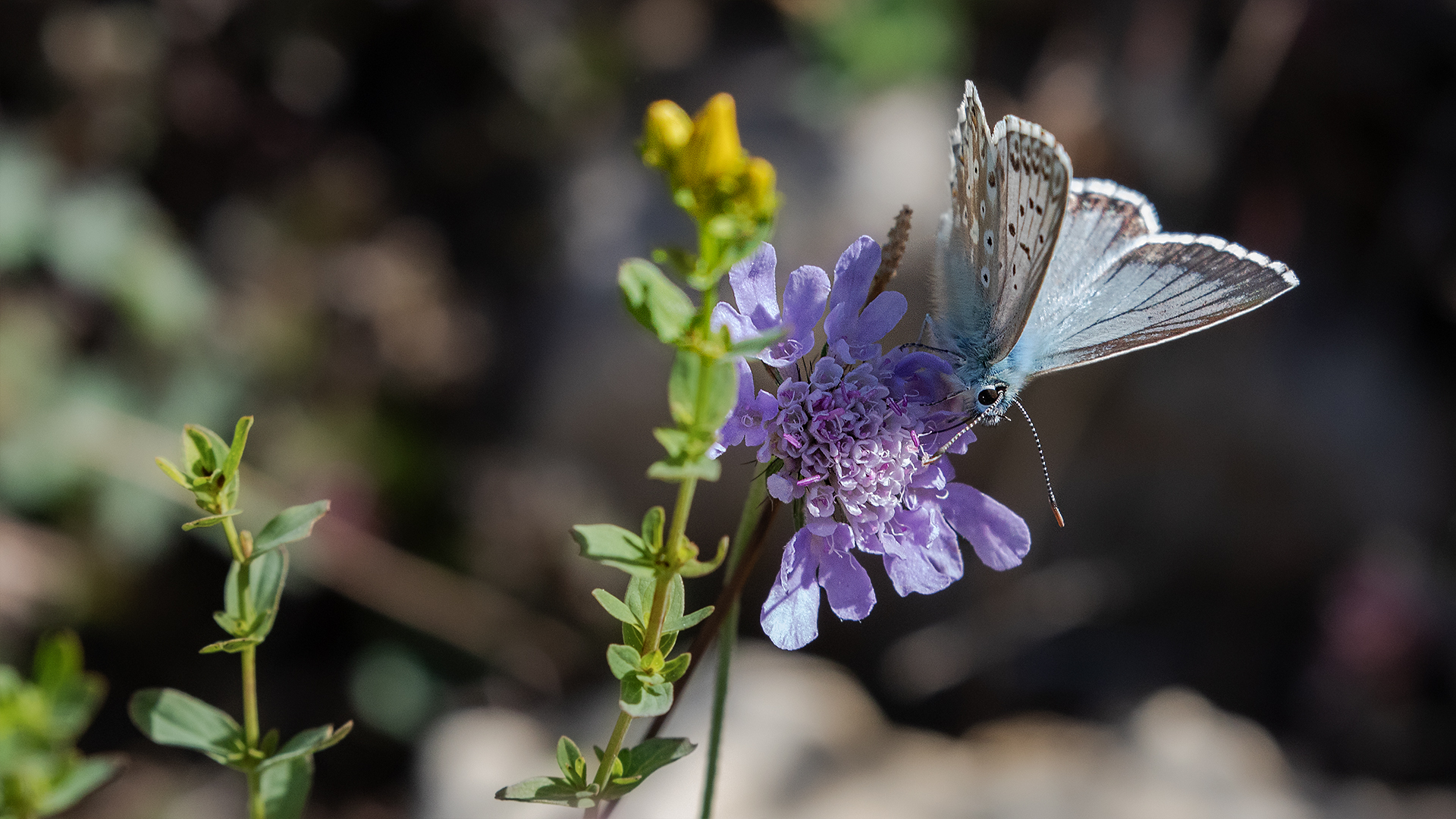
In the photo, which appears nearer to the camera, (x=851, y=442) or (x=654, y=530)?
(x=654, y=530)

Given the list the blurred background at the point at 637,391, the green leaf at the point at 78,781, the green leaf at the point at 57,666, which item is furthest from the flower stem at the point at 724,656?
the blurred background at the point at 637,391

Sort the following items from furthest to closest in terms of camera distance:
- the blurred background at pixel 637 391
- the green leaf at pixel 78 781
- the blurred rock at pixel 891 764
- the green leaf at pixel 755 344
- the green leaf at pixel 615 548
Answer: the blurred background at pixel 637 391 → the blurred rock at pixel 891 764 → the green leaf at pixel 78 781 → the green leaf at pixel 615 548 → the green leaf at pixel 755 344

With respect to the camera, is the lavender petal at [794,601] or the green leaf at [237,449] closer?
the green leaf at [237,449]

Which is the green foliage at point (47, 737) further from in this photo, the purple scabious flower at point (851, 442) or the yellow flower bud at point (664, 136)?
the yellow flower bud at point (664, 136)

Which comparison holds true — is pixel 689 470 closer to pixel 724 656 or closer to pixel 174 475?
pixel 724 656

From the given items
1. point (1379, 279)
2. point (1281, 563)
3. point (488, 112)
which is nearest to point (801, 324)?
point (488, 112)

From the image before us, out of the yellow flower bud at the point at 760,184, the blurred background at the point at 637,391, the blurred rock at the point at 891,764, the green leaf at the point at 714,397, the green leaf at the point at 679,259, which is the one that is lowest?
the blurred rock at the point at 891,764

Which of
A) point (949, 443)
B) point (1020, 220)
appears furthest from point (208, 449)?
point (1020, 220)

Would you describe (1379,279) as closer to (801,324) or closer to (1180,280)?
(1180,280)
